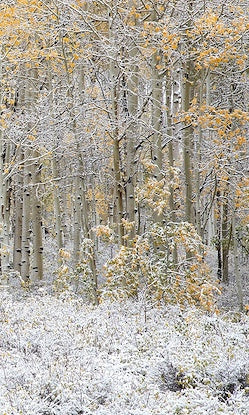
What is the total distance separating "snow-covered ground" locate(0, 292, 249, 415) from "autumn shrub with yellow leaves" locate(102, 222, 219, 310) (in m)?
0.74

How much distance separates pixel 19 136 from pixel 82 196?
1.96m

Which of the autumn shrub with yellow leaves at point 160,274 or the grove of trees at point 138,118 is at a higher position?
the grove of trees at point 138,118

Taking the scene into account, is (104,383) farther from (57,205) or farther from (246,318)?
(57,205)

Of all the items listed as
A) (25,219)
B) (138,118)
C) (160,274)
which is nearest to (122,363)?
(160,274)

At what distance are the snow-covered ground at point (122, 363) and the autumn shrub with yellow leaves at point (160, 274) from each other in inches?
29.0

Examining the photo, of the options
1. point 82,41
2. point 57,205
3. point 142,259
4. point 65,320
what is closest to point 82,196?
point 57,205

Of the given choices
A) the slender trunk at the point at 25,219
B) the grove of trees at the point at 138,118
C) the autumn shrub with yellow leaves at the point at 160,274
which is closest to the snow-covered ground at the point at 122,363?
the autumn shrub with yellow leaves at the point at 160,274

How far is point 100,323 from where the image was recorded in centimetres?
667

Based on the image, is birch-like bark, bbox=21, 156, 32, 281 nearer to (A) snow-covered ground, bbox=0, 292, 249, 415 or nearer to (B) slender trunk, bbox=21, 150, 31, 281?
(B) slender trunk, bbox=21, 150, 31, 281

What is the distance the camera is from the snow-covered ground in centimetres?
438

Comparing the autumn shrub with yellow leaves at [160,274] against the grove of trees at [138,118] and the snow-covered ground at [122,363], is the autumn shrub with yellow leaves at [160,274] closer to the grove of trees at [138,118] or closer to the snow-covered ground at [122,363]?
the grove of trees at [138,118]

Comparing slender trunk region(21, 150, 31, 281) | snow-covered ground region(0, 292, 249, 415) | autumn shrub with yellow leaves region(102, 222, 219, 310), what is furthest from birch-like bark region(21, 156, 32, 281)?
snow-covered ground region(0, 292, 249, 415)

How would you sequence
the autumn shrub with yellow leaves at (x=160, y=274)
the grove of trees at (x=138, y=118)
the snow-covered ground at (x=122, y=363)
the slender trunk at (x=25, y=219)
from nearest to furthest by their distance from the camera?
the snow-covered ground at (x=122, y=363) < the autumn shrub with yellow leaves at (x=160, y=274) < the grove of trees at (x=138, y=118) < the slender trunk at (x=25, y=219)

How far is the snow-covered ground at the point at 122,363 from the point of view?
172 inches
